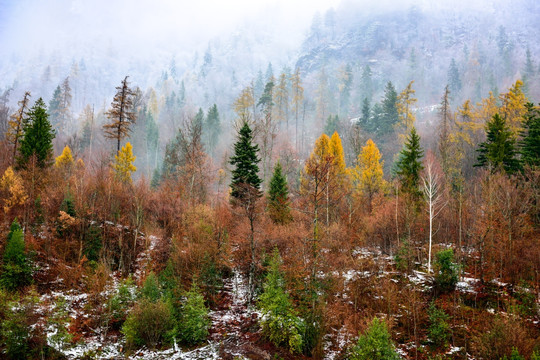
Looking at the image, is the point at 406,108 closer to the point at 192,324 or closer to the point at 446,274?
the point at 446,274

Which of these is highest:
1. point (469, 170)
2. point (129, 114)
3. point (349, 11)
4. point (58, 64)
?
point (349, 11)

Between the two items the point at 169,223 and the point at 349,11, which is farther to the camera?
the point at 349,11

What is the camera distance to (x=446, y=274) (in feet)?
58.6

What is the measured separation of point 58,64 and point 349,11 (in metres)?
126

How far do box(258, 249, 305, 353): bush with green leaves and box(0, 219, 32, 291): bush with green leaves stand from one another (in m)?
12.9

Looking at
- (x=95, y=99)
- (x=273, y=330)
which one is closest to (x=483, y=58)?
(x=273, y=330)

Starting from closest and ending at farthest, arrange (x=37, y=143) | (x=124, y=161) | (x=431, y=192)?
(x=431, y=192), (x=37, y=143), (x=124, y=161)

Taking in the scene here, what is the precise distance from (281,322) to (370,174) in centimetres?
1899

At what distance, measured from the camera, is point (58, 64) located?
125 metres

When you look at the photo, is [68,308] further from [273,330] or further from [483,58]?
[483,58]

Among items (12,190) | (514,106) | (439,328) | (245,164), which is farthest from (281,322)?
(514,106)

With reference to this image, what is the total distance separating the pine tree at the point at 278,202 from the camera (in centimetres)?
2400

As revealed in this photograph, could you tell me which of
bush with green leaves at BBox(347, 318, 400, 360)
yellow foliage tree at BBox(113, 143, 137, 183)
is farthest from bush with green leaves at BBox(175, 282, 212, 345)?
yellow foliage tree at BBox(113, 143, 137, 183)

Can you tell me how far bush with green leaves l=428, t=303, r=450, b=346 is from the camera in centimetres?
1445
